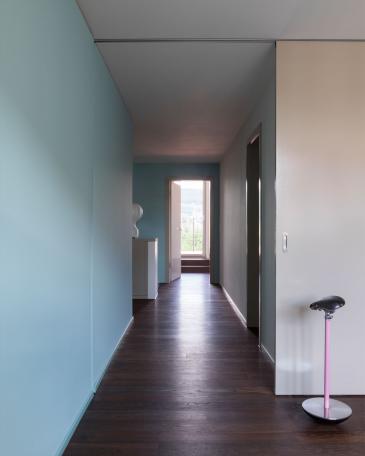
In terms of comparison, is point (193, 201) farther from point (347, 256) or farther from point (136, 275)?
point (347, 256)

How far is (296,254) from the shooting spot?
9.03ft

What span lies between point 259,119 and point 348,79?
1160 millimetres

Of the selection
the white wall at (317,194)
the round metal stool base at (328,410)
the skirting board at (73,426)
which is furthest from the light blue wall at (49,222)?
the round metal stool base at (328,410)

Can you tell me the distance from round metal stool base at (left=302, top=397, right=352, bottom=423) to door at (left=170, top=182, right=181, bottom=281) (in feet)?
19.6

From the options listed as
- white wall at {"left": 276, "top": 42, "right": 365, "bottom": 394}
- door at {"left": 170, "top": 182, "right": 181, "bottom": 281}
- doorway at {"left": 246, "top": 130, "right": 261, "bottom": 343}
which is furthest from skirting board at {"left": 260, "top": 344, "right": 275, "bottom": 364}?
door at {"left": 170, "top": 182, "right": 181, "bottom": 281}

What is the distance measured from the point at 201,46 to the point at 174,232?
19.9 feet

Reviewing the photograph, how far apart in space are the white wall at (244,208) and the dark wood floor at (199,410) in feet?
1.60

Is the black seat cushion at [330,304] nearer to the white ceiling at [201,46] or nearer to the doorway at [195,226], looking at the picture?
the white ceiling at [201,46]

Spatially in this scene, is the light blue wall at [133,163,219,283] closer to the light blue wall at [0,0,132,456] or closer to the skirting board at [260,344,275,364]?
the skirting board at [260,344,275,364]

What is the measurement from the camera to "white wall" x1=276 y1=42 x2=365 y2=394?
273cm

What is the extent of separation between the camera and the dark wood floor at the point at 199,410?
6.98 feet

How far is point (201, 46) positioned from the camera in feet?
9.23

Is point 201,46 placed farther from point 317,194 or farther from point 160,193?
point 160,193

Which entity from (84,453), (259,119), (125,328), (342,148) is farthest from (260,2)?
(125,328)
